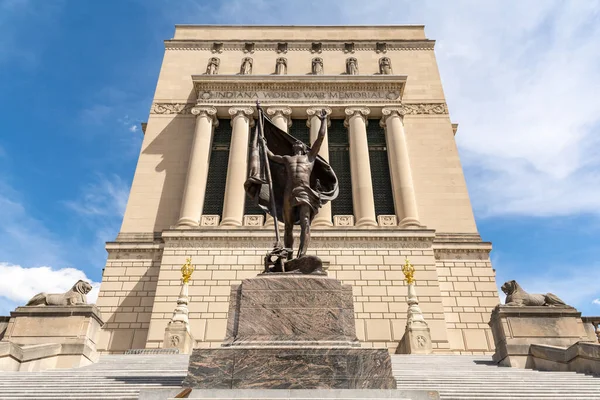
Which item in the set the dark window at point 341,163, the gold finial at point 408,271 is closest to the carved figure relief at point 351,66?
the dark window at point 341,163

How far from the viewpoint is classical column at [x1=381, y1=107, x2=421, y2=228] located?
21089mm

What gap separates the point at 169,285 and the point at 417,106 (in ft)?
57.6

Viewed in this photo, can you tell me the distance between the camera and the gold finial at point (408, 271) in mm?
16833

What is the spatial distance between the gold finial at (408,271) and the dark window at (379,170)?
4.16 metres

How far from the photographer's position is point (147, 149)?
24375mm

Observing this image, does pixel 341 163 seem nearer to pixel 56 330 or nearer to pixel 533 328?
pixel 533 328

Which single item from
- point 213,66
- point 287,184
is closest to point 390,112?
point 213,66

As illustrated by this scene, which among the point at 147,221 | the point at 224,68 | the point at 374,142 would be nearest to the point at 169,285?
the point at 147,221

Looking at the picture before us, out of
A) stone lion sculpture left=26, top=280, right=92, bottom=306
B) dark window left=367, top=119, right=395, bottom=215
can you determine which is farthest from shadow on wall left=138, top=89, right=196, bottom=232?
dark window left=367, top=119, right=395, bottom=215

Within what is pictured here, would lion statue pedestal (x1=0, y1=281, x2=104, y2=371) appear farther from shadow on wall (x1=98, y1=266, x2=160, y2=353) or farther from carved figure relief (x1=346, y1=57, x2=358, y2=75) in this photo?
carved figure relief (x1=346, y1=57, x2=358, y2=75)

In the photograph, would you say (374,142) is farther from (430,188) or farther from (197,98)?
(197,98)

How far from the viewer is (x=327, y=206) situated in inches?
844

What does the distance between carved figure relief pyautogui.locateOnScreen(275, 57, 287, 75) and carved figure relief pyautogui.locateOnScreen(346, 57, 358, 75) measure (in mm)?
3951

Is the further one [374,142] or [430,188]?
[374,142]
